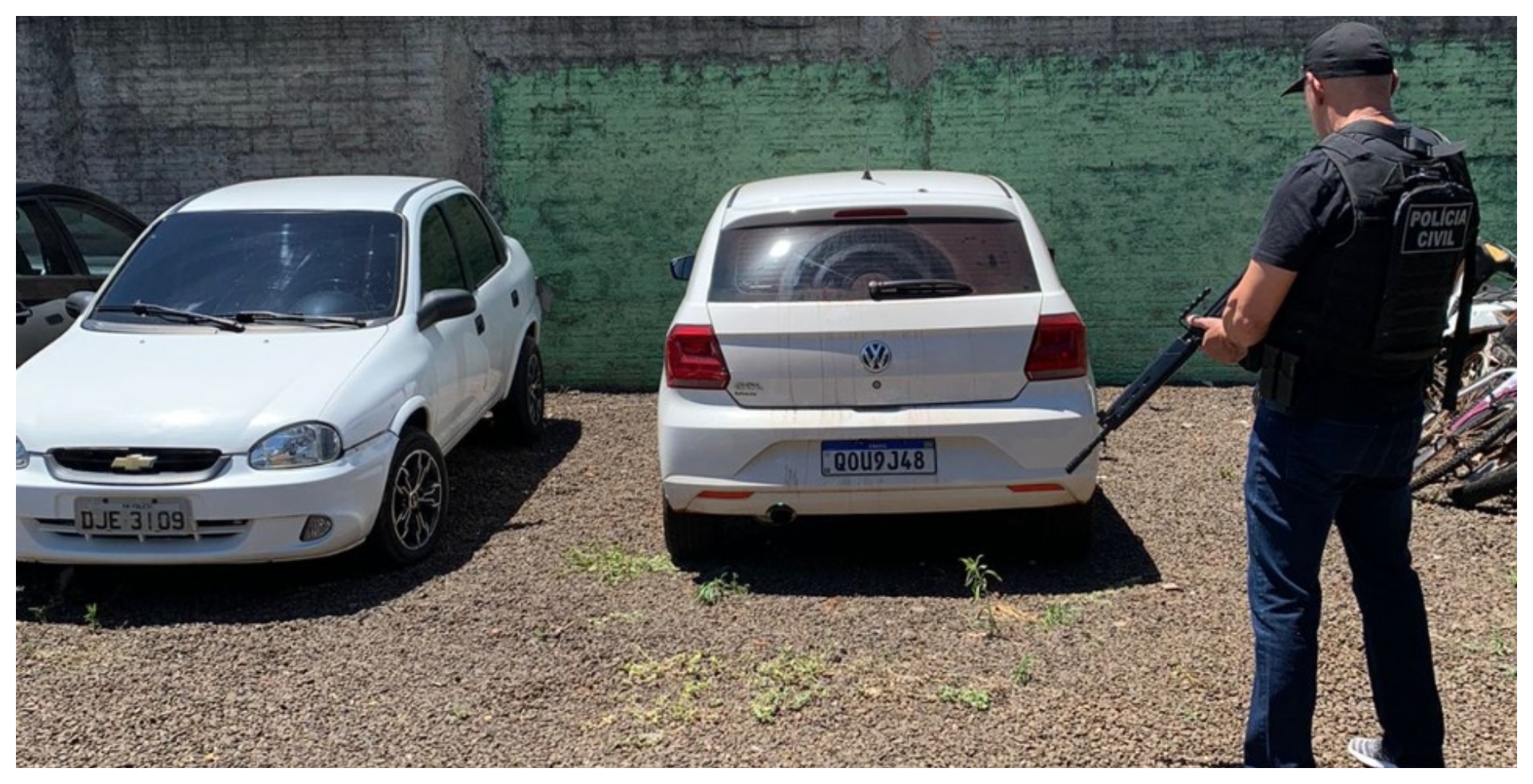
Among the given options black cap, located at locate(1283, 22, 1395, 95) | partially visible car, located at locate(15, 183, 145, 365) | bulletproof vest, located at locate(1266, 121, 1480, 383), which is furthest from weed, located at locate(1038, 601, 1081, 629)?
partially visible car, located at locate(15, 183, 145, 365)

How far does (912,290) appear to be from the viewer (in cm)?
562

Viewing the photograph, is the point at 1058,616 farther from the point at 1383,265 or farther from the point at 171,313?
the point at 171,313

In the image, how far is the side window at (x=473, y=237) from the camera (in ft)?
25.0

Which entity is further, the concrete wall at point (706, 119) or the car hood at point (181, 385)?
the concrete wall at point (706, 119)

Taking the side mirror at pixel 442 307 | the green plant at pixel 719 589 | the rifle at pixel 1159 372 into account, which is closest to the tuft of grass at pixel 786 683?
the green plant at pixel 719 589

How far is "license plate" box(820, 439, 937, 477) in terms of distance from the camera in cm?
554

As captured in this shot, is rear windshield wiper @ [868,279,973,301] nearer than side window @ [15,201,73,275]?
Yes

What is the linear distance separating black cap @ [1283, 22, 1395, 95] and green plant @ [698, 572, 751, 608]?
9.62 ft

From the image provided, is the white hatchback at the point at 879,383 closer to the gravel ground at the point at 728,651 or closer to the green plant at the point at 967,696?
the gravel ground at the point at 728,651

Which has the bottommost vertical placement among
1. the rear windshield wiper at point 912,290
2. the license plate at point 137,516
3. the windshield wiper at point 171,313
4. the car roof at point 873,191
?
the license plate at point 137,516

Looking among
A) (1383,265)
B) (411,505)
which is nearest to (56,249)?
(411,505)

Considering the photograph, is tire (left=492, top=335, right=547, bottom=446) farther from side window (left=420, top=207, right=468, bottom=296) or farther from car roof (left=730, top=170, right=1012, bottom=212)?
car roof (left=730, top=170, right=1012, bottom=212)

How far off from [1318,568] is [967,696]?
1.32 meters

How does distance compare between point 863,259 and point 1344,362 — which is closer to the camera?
point 1344,362
